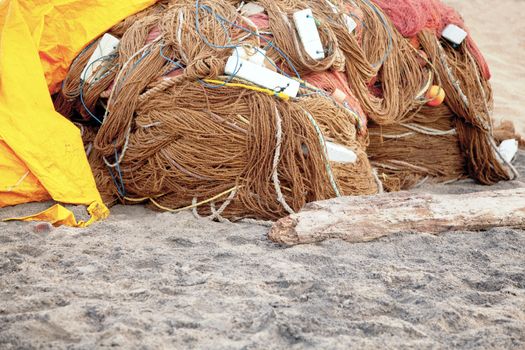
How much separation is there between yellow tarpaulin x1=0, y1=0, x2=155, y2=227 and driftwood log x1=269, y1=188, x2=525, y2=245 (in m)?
1.09

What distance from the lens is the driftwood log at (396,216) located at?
303 centimetres

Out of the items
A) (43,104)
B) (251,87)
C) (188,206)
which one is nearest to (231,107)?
(251,87)

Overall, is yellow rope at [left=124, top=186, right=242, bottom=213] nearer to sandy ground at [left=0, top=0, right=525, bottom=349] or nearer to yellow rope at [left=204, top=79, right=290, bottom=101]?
sandy ground at [left=0, top=0, right=525, bottom=349]

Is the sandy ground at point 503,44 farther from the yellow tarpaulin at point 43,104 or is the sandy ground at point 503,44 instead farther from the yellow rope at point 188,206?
the yellow tarpaulin at point 43,104

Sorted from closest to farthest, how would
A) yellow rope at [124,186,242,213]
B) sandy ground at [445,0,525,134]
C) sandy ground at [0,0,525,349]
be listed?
1. sandy ground at [0,0,525,349]
2. yellow rope at [124,186,242,213]
3. sandy ground at [445,0,525,134]

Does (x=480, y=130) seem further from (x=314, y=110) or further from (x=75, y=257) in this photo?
(x=75, y=257)

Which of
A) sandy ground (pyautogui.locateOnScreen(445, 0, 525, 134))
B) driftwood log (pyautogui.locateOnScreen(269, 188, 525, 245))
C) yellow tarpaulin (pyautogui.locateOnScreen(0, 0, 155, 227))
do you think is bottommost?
sandy ground (pyautogui.locateOnScreen(445, 0, 525, 134))

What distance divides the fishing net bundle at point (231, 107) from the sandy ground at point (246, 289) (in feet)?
1.02

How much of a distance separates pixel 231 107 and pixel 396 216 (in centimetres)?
101

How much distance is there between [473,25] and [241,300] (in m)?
7.08

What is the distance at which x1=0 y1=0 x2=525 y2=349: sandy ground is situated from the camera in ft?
7.02

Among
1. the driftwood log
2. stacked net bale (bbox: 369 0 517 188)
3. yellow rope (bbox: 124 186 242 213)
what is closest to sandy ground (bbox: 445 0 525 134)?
stacked net bale (bbox: 369 0 517 188)

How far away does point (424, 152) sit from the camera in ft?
14.9

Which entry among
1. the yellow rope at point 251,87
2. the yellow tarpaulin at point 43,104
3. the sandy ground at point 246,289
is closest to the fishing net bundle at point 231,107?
the yellow rope at point 251,87
